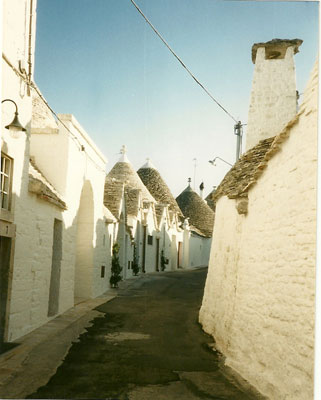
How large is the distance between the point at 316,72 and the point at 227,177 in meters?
5.21

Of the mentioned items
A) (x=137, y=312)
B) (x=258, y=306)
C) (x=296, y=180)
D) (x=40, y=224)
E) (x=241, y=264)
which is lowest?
(x=137, y=312)

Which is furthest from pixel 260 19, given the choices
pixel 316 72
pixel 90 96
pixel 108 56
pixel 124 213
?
pixel 124 213

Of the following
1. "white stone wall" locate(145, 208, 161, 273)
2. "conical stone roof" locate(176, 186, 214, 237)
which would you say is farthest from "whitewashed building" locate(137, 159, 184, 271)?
"conical stone roof" locate(176, 186, 214, 237)

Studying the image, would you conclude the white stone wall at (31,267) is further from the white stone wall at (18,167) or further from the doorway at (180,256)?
the doorway at (180,256)

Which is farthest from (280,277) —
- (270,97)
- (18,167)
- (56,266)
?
(270,97)

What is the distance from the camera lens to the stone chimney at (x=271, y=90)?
34.7 ft

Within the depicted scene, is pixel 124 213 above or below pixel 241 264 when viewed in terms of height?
above

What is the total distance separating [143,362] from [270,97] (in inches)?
284

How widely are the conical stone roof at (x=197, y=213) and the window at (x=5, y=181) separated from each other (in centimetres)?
2752

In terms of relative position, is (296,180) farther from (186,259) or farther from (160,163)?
(186,259)

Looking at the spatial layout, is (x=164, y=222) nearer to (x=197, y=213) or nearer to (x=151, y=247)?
(x=151, y=247)

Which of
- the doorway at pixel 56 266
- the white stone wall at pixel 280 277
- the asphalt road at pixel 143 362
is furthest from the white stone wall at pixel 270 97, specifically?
the doorway at pixel 56 266

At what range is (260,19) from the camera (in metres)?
6.28

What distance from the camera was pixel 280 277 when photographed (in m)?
5.55
